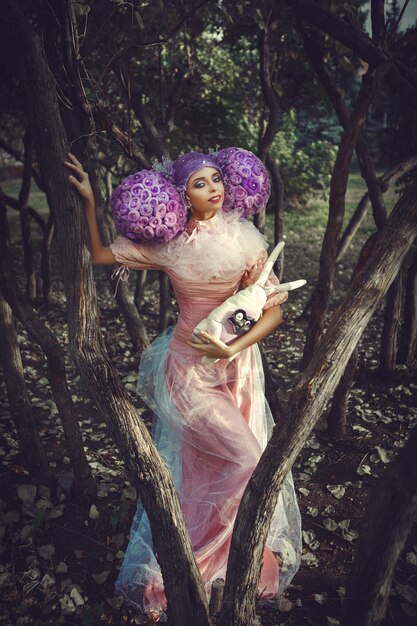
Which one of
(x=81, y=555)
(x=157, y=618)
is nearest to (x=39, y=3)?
(x=81, y=555)

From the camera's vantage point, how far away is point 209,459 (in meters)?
3.14

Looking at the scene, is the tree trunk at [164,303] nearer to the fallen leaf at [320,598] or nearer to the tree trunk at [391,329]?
the tree trunk at [391,329]

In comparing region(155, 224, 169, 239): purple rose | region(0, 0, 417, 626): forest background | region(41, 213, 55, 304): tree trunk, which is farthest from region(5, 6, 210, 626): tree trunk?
region(41, 213, 55, 304): tree trunk

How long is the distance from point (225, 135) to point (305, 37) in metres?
4.81

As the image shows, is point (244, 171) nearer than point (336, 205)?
Yes

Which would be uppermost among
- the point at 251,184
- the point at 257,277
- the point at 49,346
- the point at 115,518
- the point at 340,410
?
the point at 251,184

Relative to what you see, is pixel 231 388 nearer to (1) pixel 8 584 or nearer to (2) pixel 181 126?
(1) pixel 8 584

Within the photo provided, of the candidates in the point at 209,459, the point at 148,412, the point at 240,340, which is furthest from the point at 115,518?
the point at 240,340

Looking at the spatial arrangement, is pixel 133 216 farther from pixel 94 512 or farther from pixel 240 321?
pixel 94 512

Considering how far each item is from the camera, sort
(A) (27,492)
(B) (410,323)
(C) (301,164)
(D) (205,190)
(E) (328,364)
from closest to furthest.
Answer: (E) (328,364), (D) (205,190), (A) (27,492), (B) (410,323), (C) (301,164)

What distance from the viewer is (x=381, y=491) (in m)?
1.99

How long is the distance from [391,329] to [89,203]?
344 cm

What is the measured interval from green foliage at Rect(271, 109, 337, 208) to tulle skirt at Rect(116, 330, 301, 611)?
34.3 feet

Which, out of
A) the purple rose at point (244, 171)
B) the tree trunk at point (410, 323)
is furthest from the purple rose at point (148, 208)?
Answer: the tree trunk at point (410, 323)
